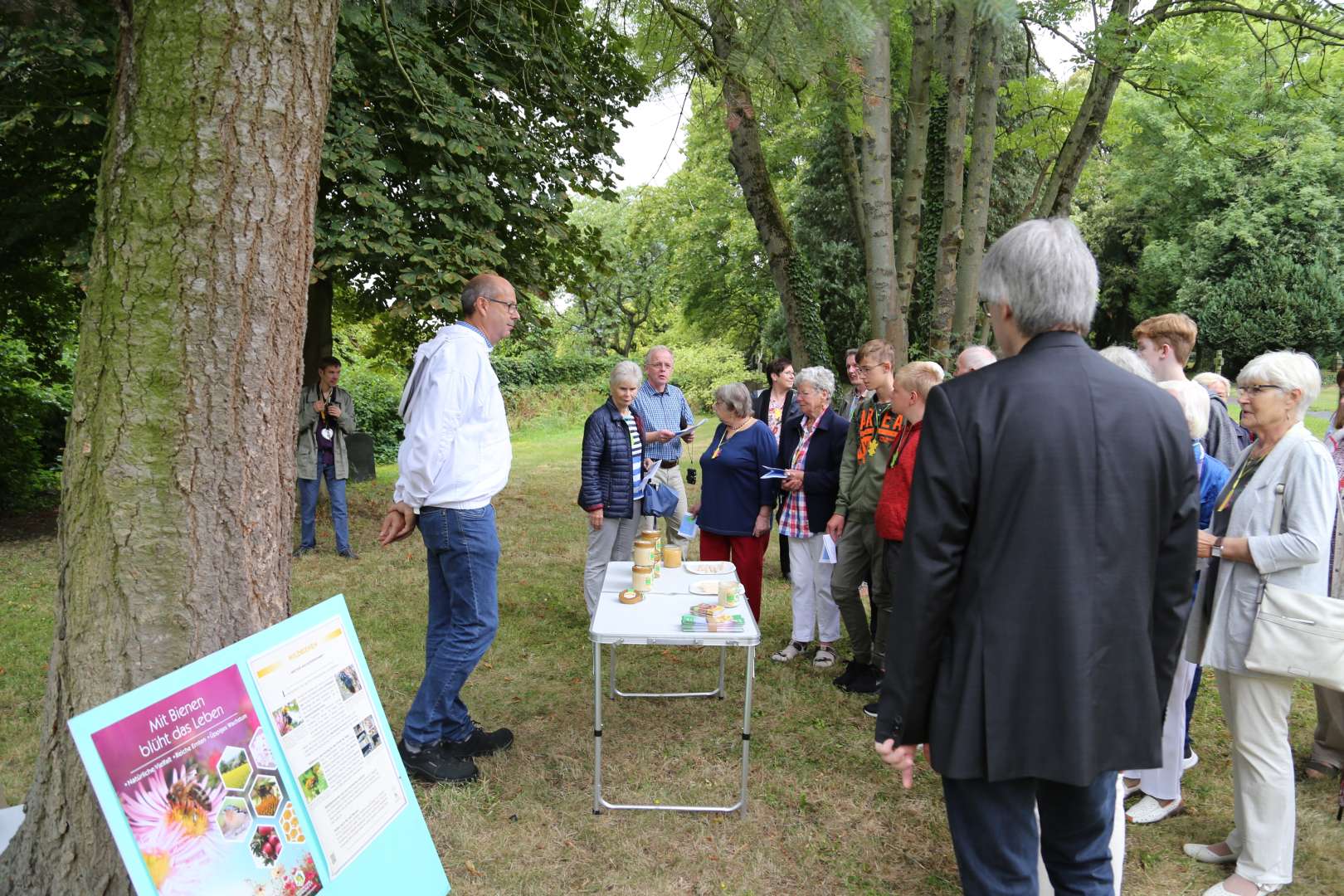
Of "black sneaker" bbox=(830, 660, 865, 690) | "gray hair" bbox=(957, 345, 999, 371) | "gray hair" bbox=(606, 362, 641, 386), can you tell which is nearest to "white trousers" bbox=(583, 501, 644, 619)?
"gray hair" bbox=(606, 362, 641, 386)

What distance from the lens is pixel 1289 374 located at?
2.79 metres

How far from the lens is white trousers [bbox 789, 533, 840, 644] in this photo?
511 centimetres

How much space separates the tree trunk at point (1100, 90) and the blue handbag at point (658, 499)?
394 cm

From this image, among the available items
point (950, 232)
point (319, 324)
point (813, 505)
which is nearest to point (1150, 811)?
point (813, 505)

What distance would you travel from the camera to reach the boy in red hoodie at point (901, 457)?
12.6ft

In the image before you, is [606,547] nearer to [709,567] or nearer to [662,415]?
[662,415]

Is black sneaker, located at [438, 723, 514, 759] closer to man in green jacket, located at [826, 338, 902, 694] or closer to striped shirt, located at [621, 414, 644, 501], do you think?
striped shirt, located at [621, 414, 644, 501]

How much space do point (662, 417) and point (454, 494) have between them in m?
2.68

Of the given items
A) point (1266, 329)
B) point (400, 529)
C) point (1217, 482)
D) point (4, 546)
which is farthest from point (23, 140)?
point (1266, 329)

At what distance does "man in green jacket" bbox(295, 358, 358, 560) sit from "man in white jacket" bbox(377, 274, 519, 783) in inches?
178

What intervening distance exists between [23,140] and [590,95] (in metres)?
5.01

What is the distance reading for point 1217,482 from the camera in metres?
3.37

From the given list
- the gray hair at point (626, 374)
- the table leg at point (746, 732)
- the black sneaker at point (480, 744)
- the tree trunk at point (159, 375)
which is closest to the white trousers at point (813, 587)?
the gray hair at point (626, 374)

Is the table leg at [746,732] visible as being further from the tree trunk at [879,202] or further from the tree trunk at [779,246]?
the tree trunk at [879,202]
